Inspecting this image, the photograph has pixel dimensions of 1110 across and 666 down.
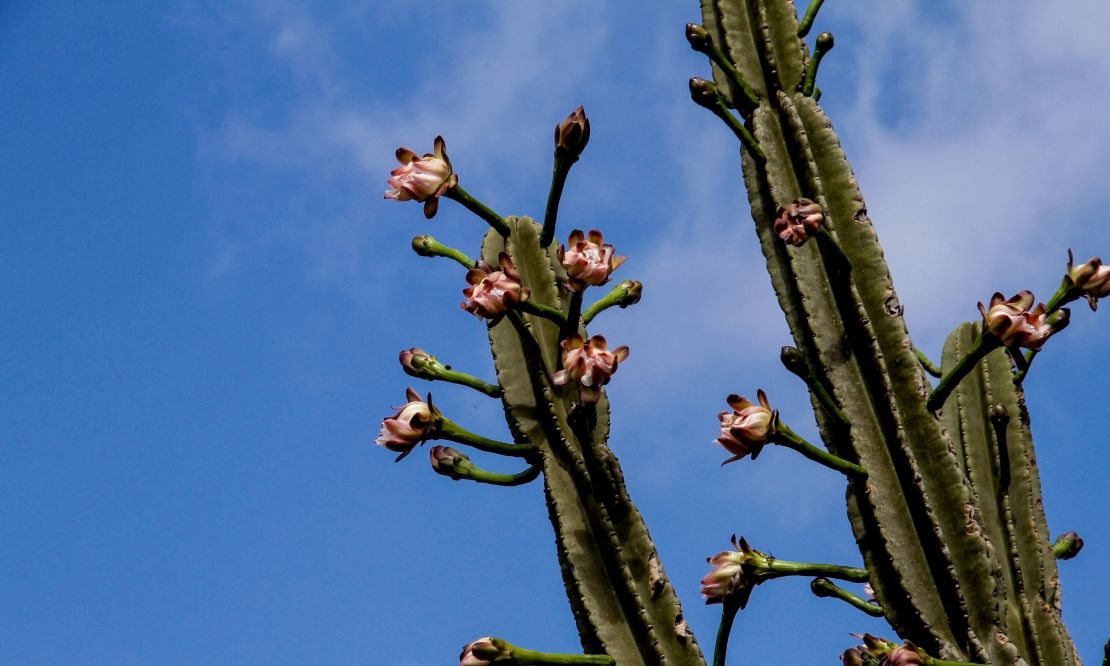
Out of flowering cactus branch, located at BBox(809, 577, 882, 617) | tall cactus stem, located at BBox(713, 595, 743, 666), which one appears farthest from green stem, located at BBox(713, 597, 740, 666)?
flowering cactus branch, located at BBox(809, 577, 882, 617)

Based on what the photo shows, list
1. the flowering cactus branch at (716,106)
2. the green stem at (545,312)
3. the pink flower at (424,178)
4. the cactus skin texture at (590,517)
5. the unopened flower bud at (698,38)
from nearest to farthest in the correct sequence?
the cactus skin texture at (590,517), the green stem at (545,312), the pink flower at (424,178), the flowering cactus branch at (716,106), the unopened flower bud at (698,38)

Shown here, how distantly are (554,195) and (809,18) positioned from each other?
119cm

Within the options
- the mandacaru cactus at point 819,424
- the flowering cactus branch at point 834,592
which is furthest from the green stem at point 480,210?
the flowering cactus branch at point 834,592

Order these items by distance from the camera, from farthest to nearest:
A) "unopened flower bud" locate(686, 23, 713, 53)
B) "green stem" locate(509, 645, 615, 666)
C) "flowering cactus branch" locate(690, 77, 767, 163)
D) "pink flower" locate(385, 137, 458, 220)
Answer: "unopened flower bud" locate(686, 23, 713, 53)
"flowering cactus branch" locate(690, 77, 767, 163)
"pink flower" locate(385, 137, 458, 220)
"green stem" locate(509, 645, 615, 666)

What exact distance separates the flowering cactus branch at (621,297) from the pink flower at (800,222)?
0.48 metres

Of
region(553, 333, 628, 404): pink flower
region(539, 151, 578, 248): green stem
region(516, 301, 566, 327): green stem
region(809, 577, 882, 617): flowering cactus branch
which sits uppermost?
region(539, 151, 578, 248): green stem

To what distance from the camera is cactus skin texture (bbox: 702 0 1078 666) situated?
3443 millimetres

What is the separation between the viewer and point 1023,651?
3.50 meters

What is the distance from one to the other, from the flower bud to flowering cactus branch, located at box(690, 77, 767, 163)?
1.70 ft

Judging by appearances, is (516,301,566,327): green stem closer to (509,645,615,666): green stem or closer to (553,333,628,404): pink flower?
(553,333,628,404): pink flower

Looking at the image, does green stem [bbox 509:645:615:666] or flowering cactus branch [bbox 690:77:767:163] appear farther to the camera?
flowering cactus branch [bbox 690:77:767:163]

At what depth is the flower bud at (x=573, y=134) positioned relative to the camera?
3.73 m

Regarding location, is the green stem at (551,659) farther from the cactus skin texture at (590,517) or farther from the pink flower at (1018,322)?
the pink flower at (1018,322)

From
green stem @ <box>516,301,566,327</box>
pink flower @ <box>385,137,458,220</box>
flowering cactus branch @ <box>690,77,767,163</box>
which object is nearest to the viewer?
green stem @ <box>516,301,566,327</box>
